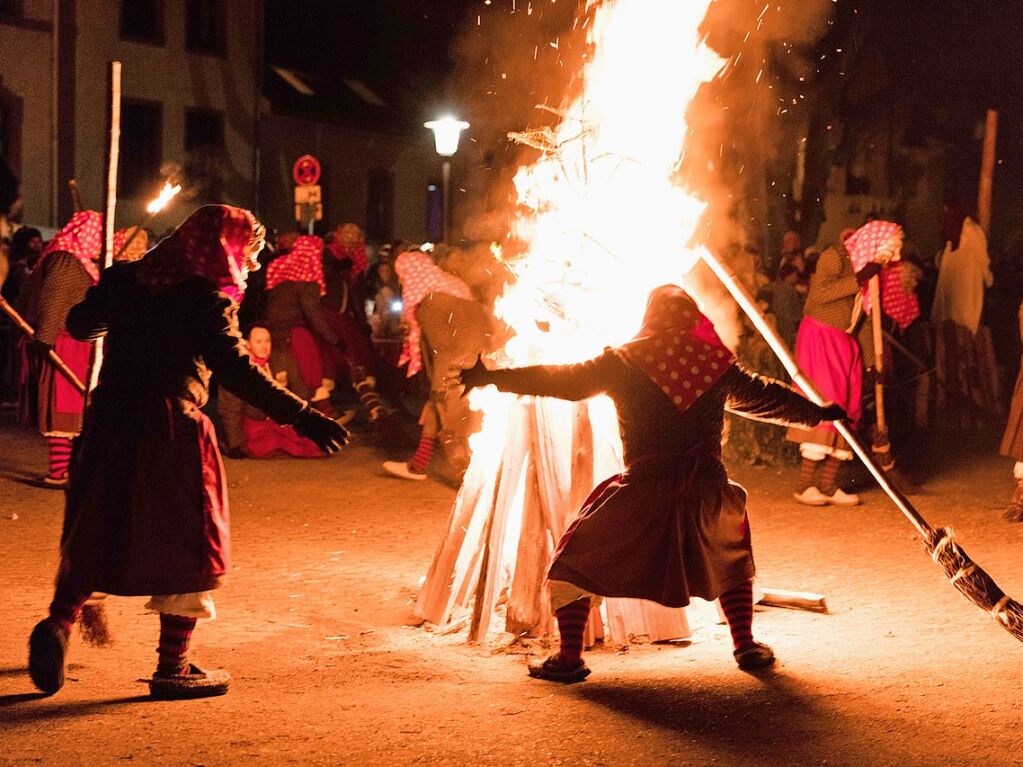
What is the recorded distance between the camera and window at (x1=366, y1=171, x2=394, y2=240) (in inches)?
1633

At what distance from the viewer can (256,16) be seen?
35375mm

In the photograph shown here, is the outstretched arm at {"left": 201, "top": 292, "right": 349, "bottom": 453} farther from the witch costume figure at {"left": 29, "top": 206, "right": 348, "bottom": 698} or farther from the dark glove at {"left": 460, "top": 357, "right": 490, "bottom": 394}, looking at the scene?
the dark glove at {"left": 460, "top": 357, "right": 490, "bottom": 394}

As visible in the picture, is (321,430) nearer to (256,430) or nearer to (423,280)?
(423,280)

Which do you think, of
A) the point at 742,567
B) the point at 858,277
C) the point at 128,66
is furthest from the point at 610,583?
the point at 128,66

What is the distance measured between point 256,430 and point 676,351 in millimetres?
7928

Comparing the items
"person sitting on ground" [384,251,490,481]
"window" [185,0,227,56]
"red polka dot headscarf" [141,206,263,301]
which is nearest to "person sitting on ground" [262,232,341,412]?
"person sitting on ground" [384,251,490,481]

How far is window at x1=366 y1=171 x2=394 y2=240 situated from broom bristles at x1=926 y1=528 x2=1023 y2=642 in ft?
118

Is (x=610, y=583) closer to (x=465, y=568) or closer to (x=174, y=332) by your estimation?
(x=465, y=568)

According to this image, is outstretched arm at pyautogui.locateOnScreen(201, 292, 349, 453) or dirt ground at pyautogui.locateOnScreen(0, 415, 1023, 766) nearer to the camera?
dirt ground at pyautogui.locateOnScreen(0, 415, 1023, 766)

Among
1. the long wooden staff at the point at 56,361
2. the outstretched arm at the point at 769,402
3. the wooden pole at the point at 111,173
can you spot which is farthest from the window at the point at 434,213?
the outstretched arm at the point at 769,402

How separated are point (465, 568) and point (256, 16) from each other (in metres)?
31.0

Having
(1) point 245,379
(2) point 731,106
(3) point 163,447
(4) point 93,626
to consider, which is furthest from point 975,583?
(2) point 731,106

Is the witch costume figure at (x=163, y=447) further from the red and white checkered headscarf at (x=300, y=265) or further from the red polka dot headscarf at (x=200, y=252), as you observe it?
the red and white checkered headscarf at (x=300, y=265)

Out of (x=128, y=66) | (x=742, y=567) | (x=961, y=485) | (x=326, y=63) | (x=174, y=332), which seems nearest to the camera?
(x=174, y=332)
